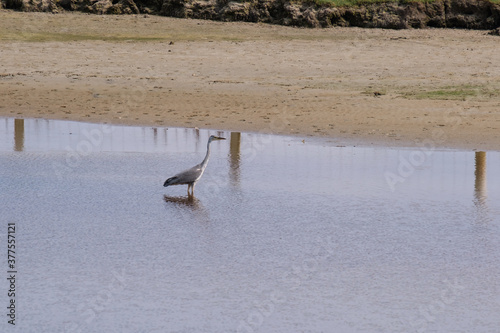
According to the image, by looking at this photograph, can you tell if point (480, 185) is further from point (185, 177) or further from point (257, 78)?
point (257, 78)

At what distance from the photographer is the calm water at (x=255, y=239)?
240 inches

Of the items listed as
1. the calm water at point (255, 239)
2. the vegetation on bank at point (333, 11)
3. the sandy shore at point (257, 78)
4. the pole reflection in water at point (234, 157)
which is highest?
the vegetation on bank at point (333, 11)

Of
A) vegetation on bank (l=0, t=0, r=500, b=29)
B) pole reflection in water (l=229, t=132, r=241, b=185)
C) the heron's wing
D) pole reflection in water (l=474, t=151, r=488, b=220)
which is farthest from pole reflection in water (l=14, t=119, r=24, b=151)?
vegetation on bank (l=0, t=0, r=500, b=29)

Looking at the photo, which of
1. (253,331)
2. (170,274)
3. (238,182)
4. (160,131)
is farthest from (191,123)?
(253,331)

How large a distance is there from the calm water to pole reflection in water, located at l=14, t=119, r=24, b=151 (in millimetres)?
163

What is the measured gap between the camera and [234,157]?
1226 centimetres

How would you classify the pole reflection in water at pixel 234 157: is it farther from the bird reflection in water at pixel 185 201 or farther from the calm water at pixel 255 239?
the bird reflection in water at pixel 185 201

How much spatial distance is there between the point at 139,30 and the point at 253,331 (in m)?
19.5

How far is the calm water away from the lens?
609 centimetres

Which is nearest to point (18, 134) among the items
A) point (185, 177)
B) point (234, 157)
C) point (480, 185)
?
point (234, 157)

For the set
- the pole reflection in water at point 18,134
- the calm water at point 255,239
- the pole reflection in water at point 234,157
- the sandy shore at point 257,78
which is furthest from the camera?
the sandy shore at point 257,78

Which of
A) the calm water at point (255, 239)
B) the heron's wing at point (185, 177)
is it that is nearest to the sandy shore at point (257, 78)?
the calm water at point (255, 239)

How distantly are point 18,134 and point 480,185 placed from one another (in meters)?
7.80

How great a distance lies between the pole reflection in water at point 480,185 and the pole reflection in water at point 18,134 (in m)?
6.65
